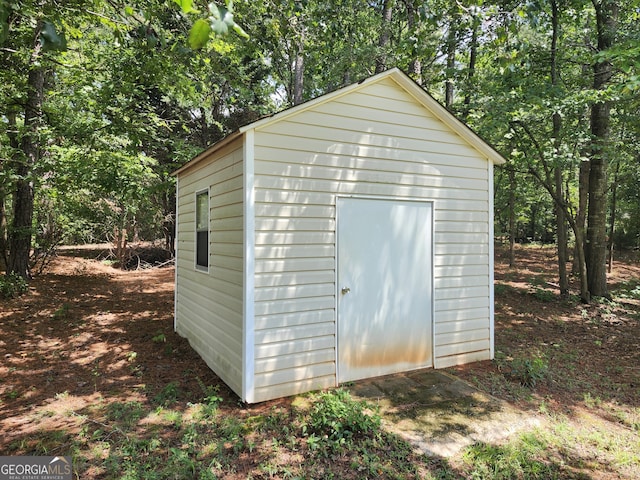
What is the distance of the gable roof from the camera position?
3.63 m

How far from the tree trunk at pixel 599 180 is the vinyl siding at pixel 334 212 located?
4917mm

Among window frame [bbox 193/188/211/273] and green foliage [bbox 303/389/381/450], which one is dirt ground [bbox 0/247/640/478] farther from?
window frame [bbox 193/188/211/273]

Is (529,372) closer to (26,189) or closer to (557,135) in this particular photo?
(557,135)

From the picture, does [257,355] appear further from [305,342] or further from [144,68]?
[144,68]

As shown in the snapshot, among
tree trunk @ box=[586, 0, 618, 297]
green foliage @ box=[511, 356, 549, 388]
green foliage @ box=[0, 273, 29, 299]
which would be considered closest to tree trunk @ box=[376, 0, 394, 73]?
tree trunk @ box=[586, 0, 618, 297]

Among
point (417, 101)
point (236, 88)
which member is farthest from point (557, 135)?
point (236, 88)

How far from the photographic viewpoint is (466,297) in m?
4.73

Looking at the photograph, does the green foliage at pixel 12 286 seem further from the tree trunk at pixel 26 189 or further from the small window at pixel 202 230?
the small window at pixel 202 230

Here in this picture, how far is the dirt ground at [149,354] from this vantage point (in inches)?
144

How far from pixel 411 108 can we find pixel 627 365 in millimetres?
4508

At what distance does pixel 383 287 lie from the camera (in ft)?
13.9

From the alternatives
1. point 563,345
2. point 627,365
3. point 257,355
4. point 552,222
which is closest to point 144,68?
point 257,355

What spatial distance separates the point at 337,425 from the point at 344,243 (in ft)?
5.98

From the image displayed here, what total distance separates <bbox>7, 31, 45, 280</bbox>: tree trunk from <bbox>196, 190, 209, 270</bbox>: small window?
3923mm
